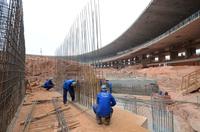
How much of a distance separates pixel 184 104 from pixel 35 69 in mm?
16561

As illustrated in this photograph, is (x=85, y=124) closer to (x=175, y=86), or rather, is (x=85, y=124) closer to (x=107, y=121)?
(x=107, y=121)

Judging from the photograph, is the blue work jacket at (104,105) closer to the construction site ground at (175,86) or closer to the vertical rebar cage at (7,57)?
the vertical rebar cage at (7,57)

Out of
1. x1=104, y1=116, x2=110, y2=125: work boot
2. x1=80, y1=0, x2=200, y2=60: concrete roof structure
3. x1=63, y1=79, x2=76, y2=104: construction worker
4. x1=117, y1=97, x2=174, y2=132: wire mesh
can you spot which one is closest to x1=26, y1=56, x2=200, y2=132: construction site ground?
x1=117, y1=97, x2=174, y2=132: wire mesh

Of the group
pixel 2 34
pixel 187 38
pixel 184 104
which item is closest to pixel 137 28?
pixel 187 38

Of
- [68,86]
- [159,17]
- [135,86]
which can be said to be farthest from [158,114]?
[159,17]

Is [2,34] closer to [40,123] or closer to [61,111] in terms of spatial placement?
[40,123]

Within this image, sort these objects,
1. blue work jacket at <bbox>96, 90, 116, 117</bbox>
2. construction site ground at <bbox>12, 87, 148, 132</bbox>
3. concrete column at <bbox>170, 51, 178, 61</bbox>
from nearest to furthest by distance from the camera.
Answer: construction site ground at <bbox>12, 87, 148, 132</bbox> → blue work jacket at <bbox>96, 90, 116, 117</bbox> → concrete column at <bbox>170, 51, 178, 61</bbox>

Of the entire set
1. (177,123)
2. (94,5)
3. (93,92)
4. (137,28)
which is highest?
(137,28)

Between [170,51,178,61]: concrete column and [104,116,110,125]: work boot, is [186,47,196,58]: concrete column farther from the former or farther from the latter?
[104,116,110,125]: work boot

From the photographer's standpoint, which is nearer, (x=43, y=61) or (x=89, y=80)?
(x=89, y=80)

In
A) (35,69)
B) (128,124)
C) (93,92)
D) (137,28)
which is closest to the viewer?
(128,124)

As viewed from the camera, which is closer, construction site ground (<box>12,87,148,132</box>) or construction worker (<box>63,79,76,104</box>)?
construction site ground (<box>12,87,148,132</box>)

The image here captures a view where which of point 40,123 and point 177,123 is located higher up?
point 40,123

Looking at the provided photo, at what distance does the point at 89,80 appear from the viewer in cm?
775
